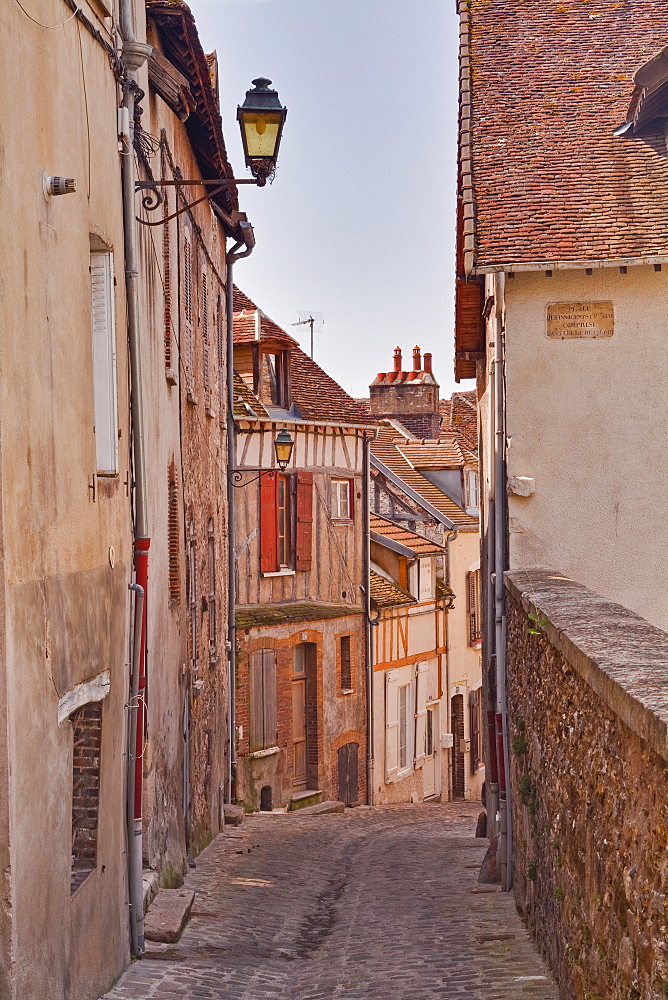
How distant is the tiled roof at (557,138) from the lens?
36.0 feet

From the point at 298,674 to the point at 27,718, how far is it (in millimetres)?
17314

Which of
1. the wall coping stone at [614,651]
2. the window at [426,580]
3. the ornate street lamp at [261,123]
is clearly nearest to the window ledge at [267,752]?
the window at [426,580]

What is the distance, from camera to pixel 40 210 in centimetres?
576

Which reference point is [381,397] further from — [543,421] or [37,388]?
[37,388]

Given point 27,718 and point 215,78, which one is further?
point 215,78

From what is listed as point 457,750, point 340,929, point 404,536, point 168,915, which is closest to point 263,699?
point 404,536

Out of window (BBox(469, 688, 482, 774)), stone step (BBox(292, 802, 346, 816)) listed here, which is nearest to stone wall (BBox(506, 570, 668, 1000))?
stone step (BBox(292, 802, 346, 816))

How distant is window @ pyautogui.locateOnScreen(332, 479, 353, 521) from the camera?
23.4 meters

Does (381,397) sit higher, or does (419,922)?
(381,397)

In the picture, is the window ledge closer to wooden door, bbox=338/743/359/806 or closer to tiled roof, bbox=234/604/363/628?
tiled roof, bbox=234/604/363/628

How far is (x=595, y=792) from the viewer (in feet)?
16.8

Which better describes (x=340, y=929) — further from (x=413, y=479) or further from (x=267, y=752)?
(x=413, y=479)

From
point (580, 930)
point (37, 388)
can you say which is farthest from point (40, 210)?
point (580, 930)

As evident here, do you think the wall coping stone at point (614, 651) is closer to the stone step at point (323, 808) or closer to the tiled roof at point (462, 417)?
the stone step at point (323, 808)
